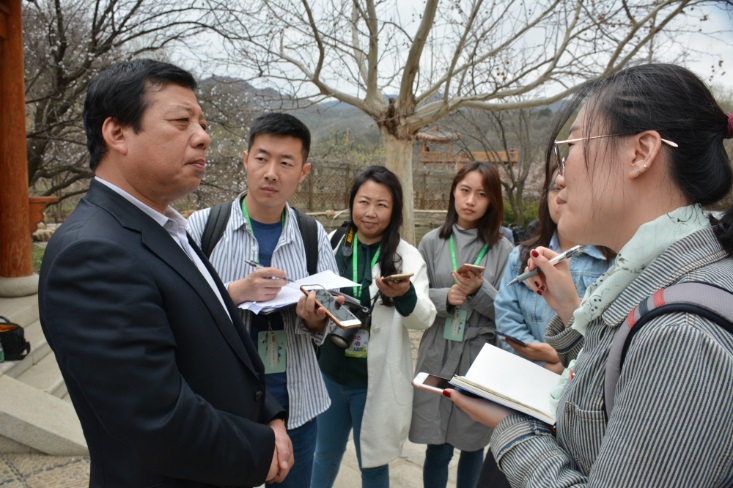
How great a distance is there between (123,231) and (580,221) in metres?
1.05

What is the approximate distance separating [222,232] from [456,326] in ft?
4.42

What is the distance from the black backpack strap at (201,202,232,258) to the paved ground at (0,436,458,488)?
1.82m

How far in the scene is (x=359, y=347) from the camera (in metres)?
2.47

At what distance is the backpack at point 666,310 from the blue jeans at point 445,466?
1.89 meters

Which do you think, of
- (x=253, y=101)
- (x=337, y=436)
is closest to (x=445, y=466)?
(x=337, y=436)

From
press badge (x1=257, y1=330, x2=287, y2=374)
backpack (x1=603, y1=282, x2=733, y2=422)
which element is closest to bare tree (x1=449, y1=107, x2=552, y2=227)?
press badge (x1=257, y1=330, x2=287, y2=374)

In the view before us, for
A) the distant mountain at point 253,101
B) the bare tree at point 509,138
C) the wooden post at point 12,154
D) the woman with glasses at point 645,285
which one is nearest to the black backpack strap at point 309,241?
the woman with glasses at point 645,285

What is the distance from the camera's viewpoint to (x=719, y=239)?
878 millimetres

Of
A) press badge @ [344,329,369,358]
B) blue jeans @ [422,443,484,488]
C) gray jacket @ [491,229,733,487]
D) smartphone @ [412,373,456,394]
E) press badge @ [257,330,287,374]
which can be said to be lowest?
blue jeans @ [422,443,484,488]

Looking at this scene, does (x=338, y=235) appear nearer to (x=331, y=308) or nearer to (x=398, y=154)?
(x=331, y=308)

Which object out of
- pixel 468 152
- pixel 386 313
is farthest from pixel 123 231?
pixel 468 152

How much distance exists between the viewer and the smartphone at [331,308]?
171cm

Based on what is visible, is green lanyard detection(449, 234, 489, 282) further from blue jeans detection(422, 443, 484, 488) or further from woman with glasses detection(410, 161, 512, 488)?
blue jeans detection(422, 443, 484, 488)

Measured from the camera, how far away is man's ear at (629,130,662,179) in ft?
2.99
